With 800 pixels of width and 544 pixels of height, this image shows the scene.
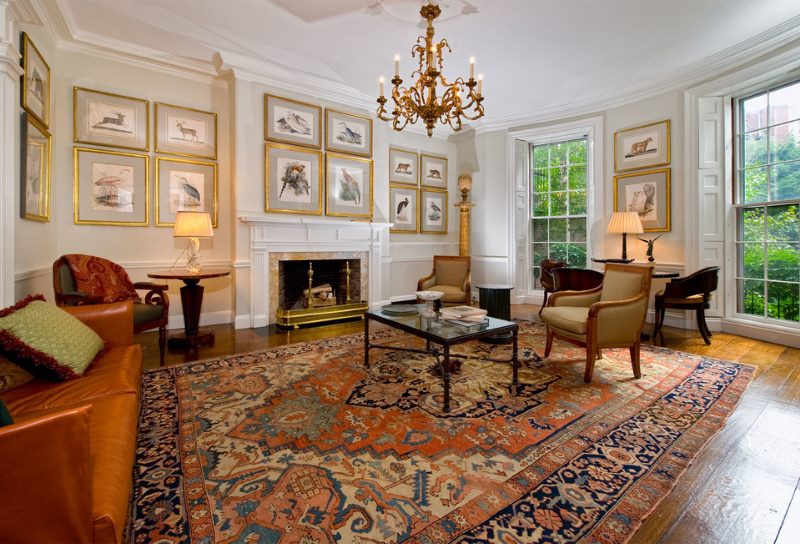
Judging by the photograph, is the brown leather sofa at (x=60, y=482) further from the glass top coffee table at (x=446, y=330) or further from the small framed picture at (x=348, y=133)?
the small framed picture at (x=348, y=133)

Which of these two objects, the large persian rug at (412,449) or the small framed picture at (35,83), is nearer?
the large persian rug at (412,449)

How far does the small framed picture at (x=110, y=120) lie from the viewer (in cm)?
406

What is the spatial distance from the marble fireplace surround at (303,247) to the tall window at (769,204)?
447cm

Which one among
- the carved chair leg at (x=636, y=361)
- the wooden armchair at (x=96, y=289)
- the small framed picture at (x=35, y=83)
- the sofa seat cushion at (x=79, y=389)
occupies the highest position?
the small framed picture at (x=35, y=83)

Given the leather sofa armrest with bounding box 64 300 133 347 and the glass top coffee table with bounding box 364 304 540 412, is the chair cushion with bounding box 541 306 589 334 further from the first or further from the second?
the leather sofa armrest with bounding box 64 300 133 347

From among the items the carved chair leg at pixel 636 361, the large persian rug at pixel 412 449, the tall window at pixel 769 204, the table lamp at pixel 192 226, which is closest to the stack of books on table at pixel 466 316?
the large persian rug at pixel 412 449

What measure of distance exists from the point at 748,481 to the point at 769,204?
12.5 feet

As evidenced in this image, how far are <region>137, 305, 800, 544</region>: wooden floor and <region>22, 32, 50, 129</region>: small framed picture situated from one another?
2.39 meters

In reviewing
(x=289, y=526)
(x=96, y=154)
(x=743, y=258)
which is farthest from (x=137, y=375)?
(x=743, y=258)

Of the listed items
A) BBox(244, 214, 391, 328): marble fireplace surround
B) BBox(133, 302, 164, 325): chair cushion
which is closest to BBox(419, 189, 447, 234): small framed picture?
BBox(244, 214, 391, 328): marble fireplace surround

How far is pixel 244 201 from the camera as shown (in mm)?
4730

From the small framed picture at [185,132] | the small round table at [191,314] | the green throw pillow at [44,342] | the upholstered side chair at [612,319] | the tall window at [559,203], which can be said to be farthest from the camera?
the tall window at [559,203]

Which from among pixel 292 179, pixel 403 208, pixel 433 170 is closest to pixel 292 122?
pixel 292 179

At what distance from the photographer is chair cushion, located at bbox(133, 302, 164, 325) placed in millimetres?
3227
